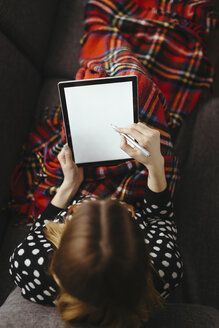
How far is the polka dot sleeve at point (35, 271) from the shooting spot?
2.08 feet

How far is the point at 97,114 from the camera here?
72 centimetres

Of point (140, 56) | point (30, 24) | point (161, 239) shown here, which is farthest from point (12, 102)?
point (161, 239)

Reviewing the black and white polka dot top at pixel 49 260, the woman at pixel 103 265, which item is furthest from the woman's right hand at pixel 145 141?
the black and white polka dot top at pixel 49 260

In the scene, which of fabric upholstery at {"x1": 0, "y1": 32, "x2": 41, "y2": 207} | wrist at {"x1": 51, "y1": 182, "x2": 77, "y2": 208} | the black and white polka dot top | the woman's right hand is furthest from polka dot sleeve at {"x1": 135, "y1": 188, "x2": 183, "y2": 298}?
fabric upholstery at {"x1": 0, "y1": 32, "x2": 41, "y2": 207}

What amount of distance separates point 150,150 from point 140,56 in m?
0.55

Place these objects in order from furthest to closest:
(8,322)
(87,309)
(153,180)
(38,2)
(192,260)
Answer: (38,2), (192,260), (153,180), (8,322), (87,309)

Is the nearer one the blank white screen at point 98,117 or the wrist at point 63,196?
the blank white screen at point 98,117

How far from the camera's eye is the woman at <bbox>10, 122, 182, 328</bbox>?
443 millimetres

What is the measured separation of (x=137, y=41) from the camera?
3.47 ft

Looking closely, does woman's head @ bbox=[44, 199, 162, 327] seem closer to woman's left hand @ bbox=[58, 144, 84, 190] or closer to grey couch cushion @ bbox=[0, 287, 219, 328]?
grey couch cushion @ bbox=[0, 287, 219, 328]

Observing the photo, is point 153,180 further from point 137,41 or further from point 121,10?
point 121,10

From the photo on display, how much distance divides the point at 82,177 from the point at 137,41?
0.59m

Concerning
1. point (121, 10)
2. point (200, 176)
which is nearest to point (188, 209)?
point (200, 176)

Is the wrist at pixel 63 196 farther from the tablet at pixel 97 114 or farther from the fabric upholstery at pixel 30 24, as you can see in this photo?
the fabric upholstery at pixel 30 24
